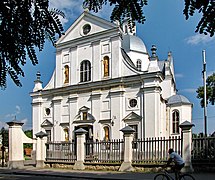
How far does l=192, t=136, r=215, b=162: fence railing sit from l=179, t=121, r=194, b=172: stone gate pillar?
1.58 feet

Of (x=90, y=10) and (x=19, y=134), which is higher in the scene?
(x=90, y=10)

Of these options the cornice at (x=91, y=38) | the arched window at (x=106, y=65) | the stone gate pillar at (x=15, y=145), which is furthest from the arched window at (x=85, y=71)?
the stone gate pillar at (x=15, y=145)

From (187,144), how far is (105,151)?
530cm

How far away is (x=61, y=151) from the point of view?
22891 mm

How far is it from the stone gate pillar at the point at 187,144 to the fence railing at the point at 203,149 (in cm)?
48

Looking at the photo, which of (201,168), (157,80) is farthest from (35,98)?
(201,168)

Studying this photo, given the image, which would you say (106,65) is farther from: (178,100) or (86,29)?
(178,100)

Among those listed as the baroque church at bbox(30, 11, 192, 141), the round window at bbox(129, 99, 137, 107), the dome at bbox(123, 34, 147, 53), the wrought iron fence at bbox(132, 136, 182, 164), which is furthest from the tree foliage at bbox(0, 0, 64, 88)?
the dome at bbox(123, 34, 147, 53)

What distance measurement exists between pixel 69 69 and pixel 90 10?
30150 mm

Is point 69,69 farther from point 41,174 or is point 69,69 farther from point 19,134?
point 41,174

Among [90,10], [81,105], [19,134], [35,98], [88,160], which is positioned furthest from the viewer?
[35,98]

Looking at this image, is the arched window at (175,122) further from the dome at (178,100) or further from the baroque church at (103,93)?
the dome at (178,100)

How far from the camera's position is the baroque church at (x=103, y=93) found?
2834 centimetres

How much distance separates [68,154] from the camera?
22.2m
